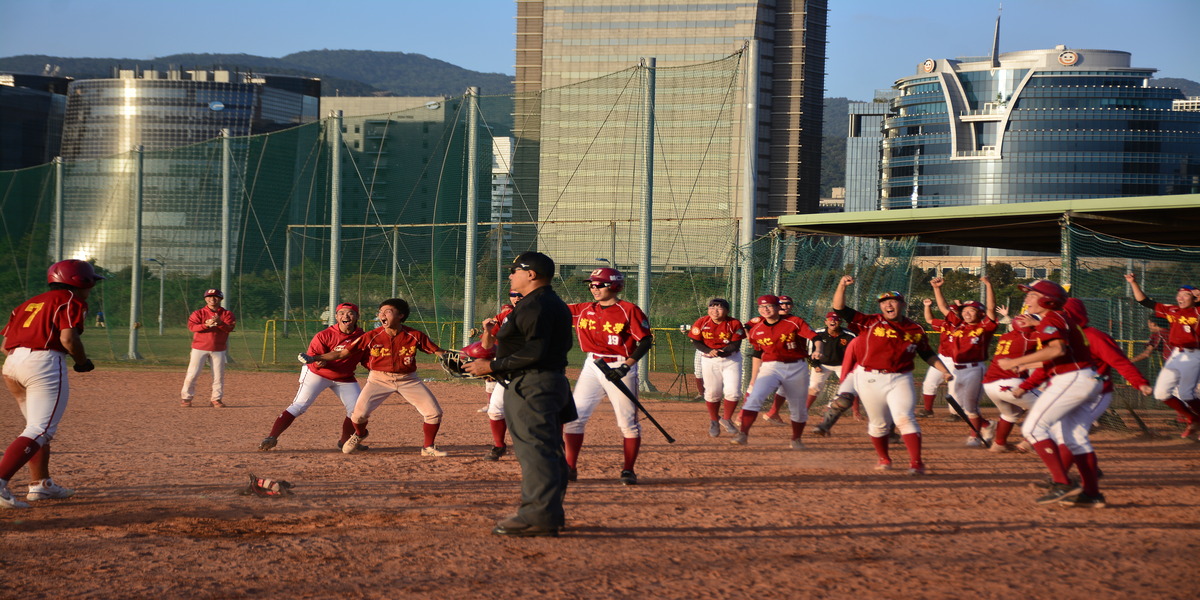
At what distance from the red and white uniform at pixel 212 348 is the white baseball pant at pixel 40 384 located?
791 cm

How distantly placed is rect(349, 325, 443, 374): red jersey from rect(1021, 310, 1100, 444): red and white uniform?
18.3ft

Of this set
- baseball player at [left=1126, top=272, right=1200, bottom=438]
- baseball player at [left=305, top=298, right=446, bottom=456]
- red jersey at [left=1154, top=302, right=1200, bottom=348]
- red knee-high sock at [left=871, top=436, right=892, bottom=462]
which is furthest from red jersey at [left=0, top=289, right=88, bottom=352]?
red jersey at [left=1154, top=302, right=1200, bottom=348]

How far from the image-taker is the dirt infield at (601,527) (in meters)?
5.57

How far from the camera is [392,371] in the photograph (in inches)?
403

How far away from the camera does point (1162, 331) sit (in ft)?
45.4

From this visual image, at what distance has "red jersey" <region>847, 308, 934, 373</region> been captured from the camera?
30.6 ft

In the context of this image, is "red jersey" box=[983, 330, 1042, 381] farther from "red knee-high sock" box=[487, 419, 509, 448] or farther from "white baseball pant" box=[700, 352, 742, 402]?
"red knee-high sock" box=[487, 419, 509, 448]

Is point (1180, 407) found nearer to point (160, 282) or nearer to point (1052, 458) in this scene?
point (1052, 458)

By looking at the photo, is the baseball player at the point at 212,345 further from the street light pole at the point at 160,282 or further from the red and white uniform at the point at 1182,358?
the red and white uniform at the point at 1182,358

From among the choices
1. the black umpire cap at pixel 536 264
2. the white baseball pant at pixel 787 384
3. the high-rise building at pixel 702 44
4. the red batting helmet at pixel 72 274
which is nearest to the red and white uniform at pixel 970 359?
the white baseball pant at pixel 787 384

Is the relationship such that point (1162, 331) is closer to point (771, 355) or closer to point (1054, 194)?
point (771, 355)

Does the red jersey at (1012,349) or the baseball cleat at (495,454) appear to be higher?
the red jersey at (1012,349)

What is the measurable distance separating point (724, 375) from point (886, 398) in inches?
123

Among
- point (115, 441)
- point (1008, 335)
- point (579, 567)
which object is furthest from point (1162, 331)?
point (115, 441)
